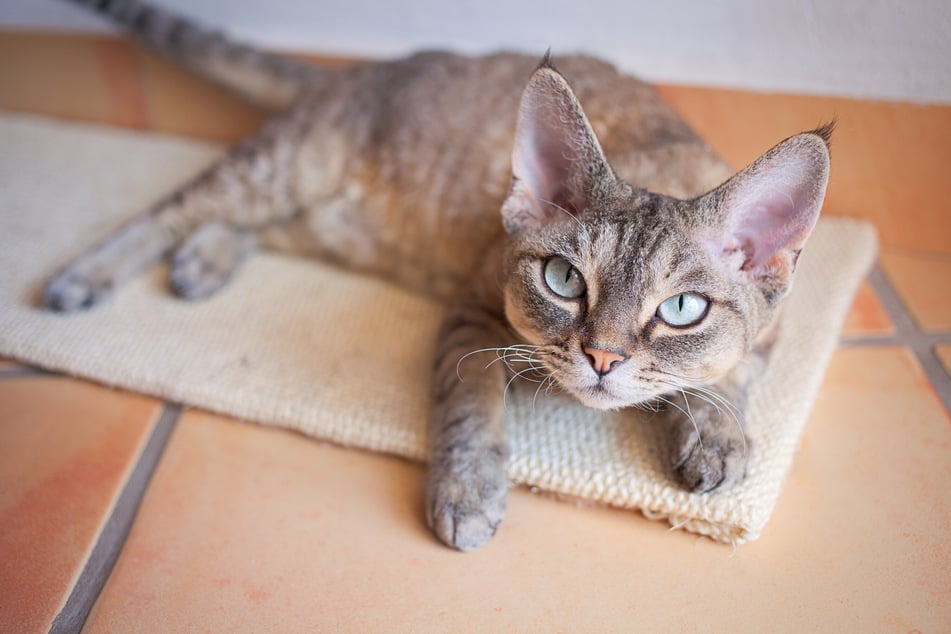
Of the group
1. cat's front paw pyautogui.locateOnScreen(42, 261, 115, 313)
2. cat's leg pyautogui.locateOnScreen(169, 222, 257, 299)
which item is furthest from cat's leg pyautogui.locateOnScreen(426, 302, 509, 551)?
cat's front paw pyautogui.locateOnScreen(42, 261, 115, 313)

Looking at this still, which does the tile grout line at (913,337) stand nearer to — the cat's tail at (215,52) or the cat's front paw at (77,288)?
the cat's tail at (215,52)

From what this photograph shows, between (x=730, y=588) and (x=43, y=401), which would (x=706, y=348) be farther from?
(x=43, y=401)

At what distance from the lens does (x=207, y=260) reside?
5.49 feet

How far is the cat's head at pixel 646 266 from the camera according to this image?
1043mm

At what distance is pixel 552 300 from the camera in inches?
43.8

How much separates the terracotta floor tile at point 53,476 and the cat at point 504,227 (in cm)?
23

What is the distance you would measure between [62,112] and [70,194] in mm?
462

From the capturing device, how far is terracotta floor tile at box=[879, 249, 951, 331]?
163 cm

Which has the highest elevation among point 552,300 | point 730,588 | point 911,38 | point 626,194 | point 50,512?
point 911,38

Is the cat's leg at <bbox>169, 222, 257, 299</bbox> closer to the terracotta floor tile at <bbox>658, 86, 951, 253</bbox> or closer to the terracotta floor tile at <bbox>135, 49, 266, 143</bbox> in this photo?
the terracotta floor tile at <bbox>135, 49, 266, 143</bbox>

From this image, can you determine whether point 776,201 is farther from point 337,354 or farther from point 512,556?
point 337,354

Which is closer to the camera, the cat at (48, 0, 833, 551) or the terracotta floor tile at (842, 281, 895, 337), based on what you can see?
the cat at (48, 0, 833, 551)

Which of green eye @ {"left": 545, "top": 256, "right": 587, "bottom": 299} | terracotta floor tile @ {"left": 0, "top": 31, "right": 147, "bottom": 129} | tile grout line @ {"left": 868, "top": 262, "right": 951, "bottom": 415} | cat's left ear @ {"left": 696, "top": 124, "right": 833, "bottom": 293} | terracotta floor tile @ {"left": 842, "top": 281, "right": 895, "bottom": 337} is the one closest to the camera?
cat's left ear @ {"left": 696, "top": 124, "right": 833, "bottom": 293}

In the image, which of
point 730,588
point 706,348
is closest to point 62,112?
point 706,348
